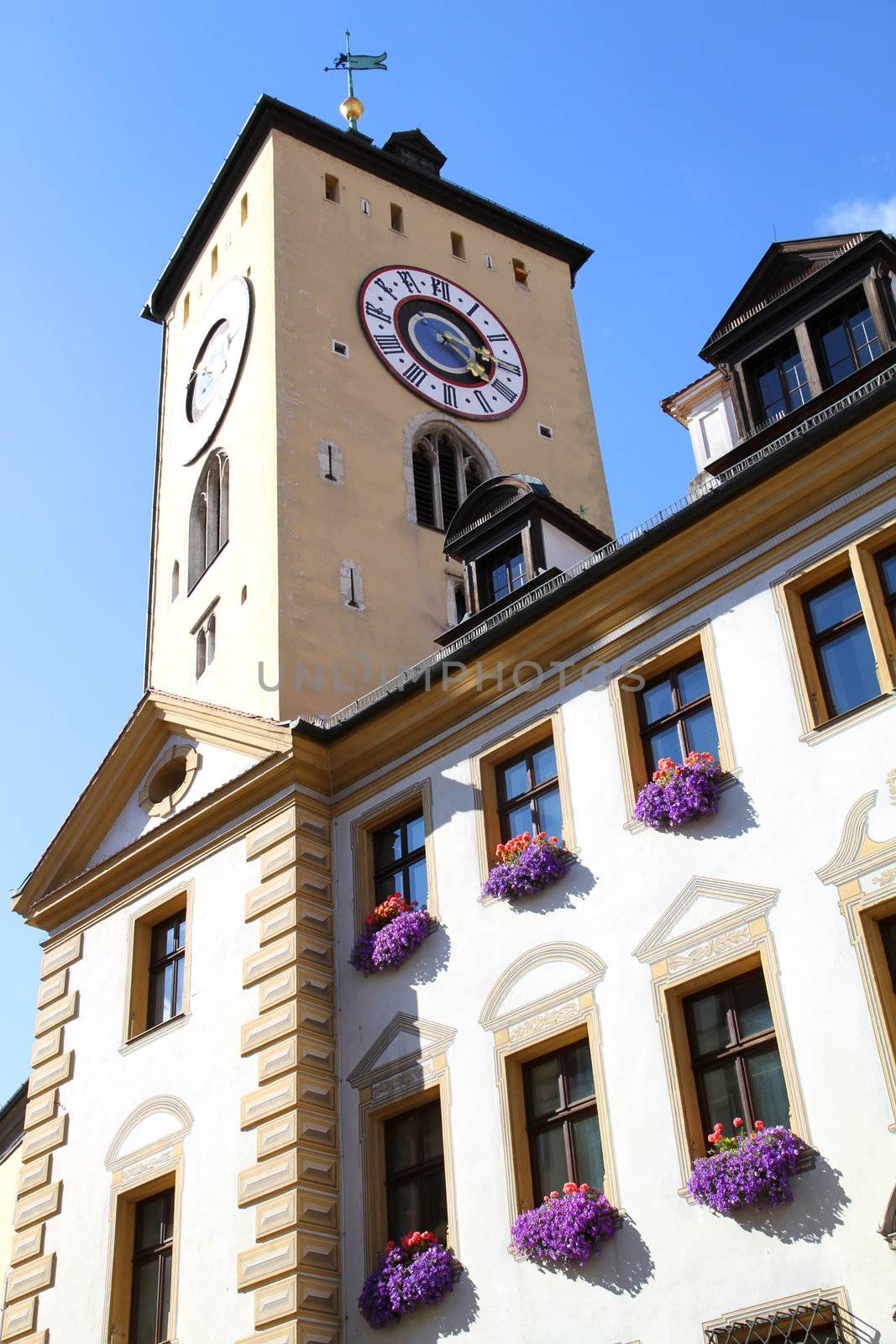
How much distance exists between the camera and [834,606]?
1730 centimetres

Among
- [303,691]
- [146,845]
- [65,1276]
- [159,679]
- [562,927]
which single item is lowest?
[65,1276]

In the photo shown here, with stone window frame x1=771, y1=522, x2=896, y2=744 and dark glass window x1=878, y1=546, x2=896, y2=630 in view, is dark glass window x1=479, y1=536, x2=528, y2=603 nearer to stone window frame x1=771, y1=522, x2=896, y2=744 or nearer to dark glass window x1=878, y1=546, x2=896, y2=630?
stone window frame x1=771, y1=522, x2=896, y2=744

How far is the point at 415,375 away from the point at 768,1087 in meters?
22.5

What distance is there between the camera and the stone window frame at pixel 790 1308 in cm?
1375

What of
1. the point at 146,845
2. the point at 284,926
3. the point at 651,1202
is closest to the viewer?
the point at 651,1202

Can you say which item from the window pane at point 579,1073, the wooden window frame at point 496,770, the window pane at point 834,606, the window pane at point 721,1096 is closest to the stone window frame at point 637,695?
the wooden window frame at point 496,770

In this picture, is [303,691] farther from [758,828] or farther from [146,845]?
[758,828]

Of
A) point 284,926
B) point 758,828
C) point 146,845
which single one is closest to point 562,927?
point 758,828

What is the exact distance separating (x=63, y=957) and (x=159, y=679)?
1046cm

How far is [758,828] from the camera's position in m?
16.5

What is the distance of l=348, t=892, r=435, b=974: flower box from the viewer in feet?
64.4

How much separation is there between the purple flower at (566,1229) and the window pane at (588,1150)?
0.31 m

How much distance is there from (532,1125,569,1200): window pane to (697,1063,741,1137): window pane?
1782 mm

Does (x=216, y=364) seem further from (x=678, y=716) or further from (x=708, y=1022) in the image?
(x=708, y=1022)
